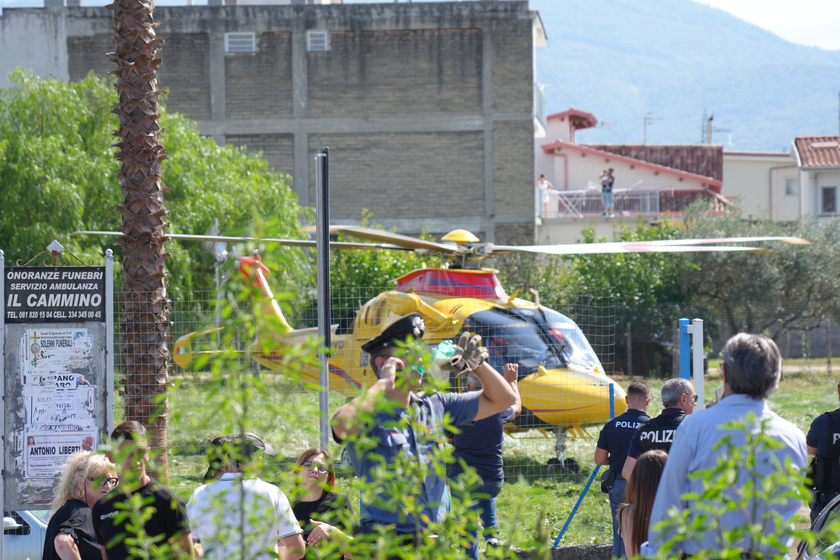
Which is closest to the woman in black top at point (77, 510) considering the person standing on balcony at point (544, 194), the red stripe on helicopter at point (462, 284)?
the red stripe on helicopter at point (462, 284)

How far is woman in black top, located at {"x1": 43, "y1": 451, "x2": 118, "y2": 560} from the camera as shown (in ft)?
13.9

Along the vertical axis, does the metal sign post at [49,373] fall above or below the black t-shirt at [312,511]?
above

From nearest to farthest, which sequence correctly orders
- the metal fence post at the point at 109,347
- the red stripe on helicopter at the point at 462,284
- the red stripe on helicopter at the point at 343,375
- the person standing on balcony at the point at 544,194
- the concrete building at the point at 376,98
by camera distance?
1. the metal fence post at the point at 109,347
2. the red stripe on helicopter at the point at 343,375
3. the red stripe on helicopter at the point at 462,284
4. the concrete building at the point at 376,98
5. the person standing on balcony at the point at 544,194

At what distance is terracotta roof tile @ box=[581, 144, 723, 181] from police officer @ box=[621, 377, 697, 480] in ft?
128

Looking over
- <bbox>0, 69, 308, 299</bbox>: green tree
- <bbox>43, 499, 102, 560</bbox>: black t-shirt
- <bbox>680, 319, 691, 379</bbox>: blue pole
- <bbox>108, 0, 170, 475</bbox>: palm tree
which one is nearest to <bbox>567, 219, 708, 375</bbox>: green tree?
<bbox>0, 69, 308, 299</bbox>: green tree

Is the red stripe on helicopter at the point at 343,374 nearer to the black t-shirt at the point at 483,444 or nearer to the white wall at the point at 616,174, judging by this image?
the black t-shirt at the point at 483,444

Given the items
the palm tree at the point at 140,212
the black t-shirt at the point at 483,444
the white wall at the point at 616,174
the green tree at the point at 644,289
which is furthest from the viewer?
the white wall at the point at 616,174

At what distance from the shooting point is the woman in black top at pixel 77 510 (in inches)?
167

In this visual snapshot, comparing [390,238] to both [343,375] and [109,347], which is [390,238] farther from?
[109,347]

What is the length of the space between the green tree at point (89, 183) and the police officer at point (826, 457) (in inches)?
408

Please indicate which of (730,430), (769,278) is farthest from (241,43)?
(730,430)

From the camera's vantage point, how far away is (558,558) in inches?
266

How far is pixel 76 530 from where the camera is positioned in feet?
14.1

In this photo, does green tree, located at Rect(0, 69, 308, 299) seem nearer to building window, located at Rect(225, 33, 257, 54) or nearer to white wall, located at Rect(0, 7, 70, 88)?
building window, located at Rect(225, 33, 257, 54)
